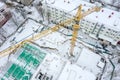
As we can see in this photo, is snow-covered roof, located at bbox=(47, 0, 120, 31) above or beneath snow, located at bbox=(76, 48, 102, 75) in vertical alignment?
above

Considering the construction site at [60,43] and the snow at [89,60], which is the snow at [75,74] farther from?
the snow at [89,60]

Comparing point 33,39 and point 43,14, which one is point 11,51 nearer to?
point 33,39

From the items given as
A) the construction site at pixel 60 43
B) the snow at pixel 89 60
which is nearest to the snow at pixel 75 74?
the construction site at pixel 60 43

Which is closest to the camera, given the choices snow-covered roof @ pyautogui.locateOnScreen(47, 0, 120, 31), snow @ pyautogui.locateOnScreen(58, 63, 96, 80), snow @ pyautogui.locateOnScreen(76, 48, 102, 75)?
snow @ pyautogui.locateOnScreen(58, 63, 96, 80)

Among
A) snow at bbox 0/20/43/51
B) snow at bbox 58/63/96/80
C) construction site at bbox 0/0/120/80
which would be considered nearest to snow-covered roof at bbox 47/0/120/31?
construction site at bbox 0/0/120/80

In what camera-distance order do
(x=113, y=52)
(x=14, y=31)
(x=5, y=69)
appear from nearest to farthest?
(x=5, y=69)
(x=113, y=52)
(x=14, y=31)

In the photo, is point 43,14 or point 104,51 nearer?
point 104,51

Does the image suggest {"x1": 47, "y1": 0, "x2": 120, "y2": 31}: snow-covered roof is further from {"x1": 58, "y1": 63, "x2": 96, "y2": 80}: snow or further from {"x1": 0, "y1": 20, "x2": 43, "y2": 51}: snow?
{"x1": 58, "y1": 63, "x2": 96, "y2": 80}: snow

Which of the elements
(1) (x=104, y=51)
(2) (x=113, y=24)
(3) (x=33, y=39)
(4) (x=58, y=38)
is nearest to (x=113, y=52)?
(1) (x=104, y=51)
